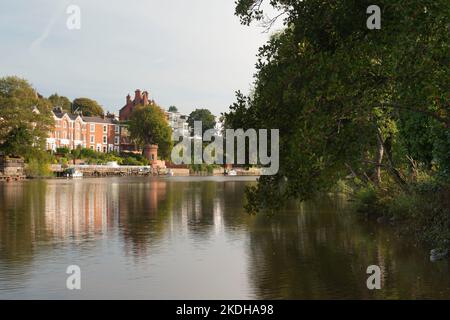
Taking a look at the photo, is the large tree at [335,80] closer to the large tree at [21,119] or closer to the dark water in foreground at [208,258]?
the dark water in foreground at [208,258]

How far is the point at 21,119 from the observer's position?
9738cm

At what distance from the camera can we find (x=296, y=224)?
2930 centimetres

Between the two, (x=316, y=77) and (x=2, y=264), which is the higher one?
(x=316, y=77)

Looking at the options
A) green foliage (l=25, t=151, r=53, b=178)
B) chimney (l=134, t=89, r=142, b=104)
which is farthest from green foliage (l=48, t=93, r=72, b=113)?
green foliage (l=25, t=151, r=53, b=178)

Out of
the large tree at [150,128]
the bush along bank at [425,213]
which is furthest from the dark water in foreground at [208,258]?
the large tree at [150,128]

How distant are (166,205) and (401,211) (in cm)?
2021

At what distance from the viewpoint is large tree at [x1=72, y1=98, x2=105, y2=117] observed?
164 metres

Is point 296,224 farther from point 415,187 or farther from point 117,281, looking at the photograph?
point 117,281

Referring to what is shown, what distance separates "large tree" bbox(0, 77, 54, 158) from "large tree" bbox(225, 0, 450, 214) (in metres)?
88.0

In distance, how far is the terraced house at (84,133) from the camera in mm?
137000

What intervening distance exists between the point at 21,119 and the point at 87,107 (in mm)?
68124

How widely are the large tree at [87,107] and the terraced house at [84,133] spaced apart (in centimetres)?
423

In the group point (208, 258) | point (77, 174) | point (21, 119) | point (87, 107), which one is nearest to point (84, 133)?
point (87, 107)
